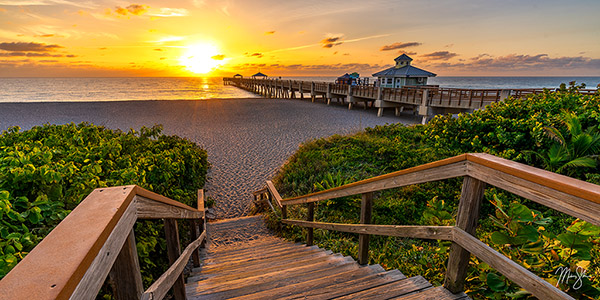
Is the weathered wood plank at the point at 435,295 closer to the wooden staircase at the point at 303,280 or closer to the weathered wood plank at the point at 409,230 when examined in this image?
the wooden staircase at the point at 303,280

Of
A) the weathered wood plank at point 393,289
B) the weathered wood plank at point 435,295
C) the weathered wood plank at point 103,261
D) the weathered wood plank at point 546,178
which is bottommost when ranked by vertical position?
the weathered wood plank at point 393,289

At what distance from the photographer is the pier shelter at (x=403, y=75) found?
28.0 meters

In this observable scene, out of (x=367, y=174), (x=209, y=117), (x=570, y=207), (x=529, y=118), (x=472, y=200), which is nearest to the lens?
(x=570, y=207)

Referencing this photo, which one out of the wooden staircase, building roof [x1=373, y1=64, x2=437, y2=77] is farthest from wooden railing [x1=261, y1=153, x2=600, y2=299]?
building roof [x1=373, y1=64, x2=437, y2=77]

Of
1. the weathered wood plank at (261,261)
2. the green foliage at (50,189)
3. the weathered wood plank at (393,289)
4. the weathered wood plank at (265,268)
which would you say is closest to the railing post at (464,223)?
the weathered wood plank at (393,289)

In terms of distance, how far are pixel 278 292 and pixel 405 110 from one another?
85.2 feet

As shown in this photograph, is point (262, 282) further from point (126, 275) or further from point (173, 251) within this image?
point (126, 275)

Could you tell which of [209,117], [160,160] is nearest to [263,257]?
[160,160]

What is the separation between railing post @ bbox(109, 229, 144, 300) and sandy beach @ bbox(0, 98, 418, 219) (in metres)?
6.75

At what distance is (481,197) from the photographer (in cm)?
157

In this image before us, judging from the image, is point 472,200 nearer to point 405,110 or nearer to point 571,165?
point 571,165

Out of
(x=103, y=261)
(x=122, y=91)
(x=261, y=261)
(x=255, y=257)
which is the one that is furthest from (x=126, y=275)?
(x=122, y=91)

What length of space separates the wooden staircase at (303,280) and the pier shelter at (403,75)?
28.0 metres

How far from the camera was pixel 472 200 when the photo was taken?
1581mm
